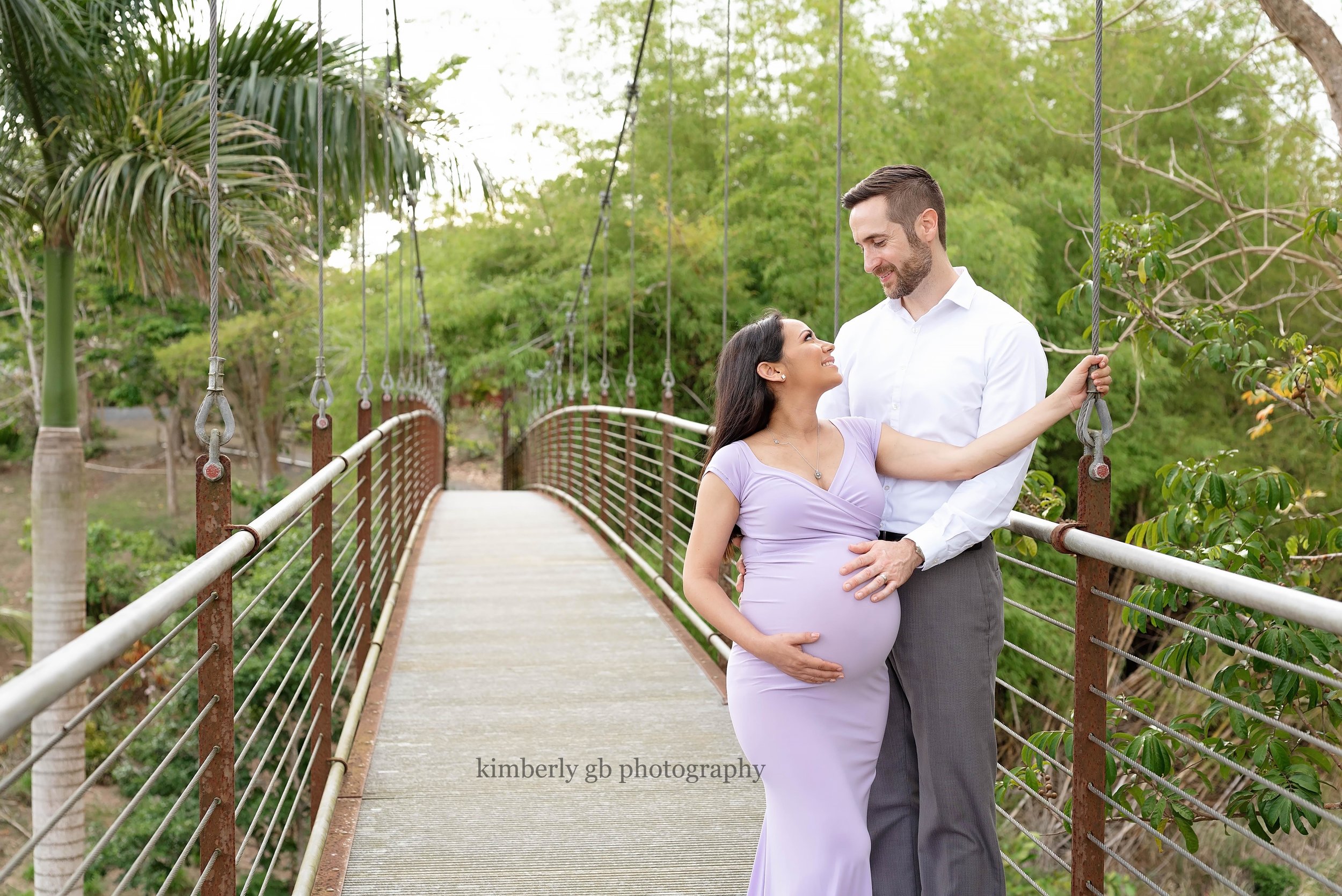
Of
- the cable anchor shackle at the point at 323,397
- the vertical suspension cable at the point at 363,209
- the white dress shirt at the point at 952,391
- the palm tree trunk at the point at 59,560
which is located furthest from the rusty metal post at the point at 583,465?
the white dress shirt at the point at 952,391

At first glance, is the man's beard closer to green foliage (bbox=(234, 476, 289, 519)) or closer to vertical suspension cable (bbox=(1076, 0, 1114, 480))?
vertical suspension cable (bbox=(1076, 0, 1114, 480))

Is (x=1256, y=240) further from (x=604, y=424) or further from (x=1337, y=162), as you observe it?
(x=604, y=424)

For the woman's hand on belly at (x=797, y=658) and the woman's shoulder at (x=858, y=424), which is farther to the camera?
the woman's shoulder at (x=858, y=424)

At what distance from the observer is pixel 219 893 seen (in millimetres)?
1878

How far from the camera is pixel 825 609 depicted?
6.25 ft

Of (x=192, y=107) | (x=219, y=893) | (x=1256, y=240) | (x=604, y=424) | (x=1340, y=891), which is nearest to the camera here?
(x=1340, y=891)

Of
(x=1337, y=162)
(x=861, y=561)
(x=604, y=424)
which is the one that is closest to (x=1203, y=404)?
(x=1337, y=162)

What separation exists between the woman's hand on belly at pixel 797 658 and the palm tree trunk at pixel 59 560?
592cm

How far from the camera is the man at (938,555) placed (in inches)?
76.4

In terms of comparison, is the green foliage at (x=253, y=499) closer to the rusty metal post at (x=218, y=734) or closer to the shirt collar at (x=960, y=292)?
the rusty metal post at (x=218, y=734)

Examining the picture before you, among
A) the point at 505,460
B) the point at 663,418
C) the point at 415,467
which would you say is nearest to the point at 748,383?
the point at 663,418

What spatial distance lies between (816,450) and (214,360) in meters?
1.15

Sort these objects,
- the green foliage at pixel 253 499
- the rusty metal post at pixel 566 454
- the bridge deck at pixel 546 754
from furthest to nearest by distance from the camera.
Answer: the green foliage at pixel 253 499 < the rusty metal post at pixel 566 454 < the bridge deck at pixel 546 754

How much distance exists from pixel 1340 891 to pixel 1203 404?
1307 cm
